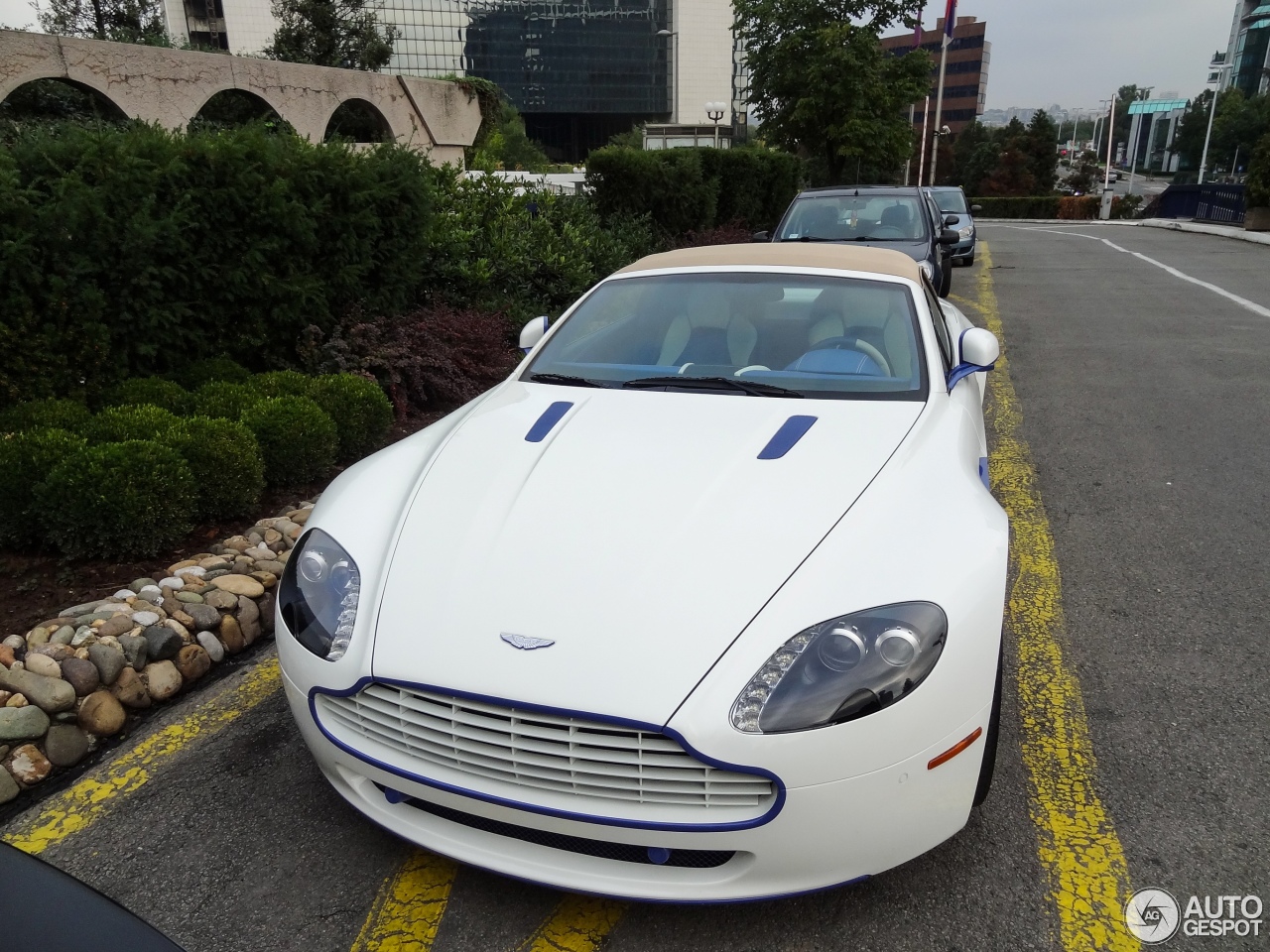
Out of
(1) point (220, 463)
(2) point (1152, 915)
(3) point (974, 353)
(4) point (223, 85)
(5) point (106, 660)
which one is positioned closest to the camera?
(2) point (1152, 915)

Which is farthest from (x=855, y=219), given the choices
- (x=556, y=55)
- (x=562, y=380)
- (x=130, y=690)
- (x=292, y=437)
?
(x=556, y=55)

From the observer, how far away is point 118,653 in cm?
309

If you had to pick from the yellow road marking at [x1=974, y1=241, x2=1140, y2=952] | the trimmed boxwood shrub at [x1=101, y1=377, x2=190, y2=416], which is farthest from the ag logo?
the trimmed boxwood shrub at [x1=101, y1=377, x2=190, y2=416]

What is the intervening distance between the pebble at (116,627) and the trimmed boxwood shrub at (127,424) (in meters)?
1.05

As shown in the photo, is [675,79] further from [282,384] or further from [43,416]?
[43,416]

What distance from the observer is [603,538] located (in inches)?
88.0

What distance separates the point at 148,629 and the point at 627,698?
87.0 inches

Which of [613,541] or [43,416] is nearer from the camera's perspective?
[613,541]

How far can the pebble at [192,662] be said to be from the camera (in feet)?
10.6

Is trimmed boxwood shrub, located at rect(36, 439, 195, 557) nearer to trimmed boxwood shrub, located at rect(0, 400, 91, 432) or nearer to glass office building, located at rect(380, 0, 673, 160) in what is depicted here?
trimmed boxwood shrub, located at rect(0, 400, 91, 432)

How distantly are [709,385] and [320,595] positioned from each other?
149cm

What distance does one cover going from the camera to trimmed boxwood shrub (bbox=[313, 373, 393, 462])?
504 cm

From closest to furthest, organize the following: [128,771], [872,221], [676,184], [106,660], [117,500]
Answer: [128,771] → [106,660] → [117,500] → [872,221] → [676,184]

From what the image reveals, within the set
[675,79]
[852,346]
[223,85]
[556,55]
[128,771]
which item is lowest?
[128,771]
